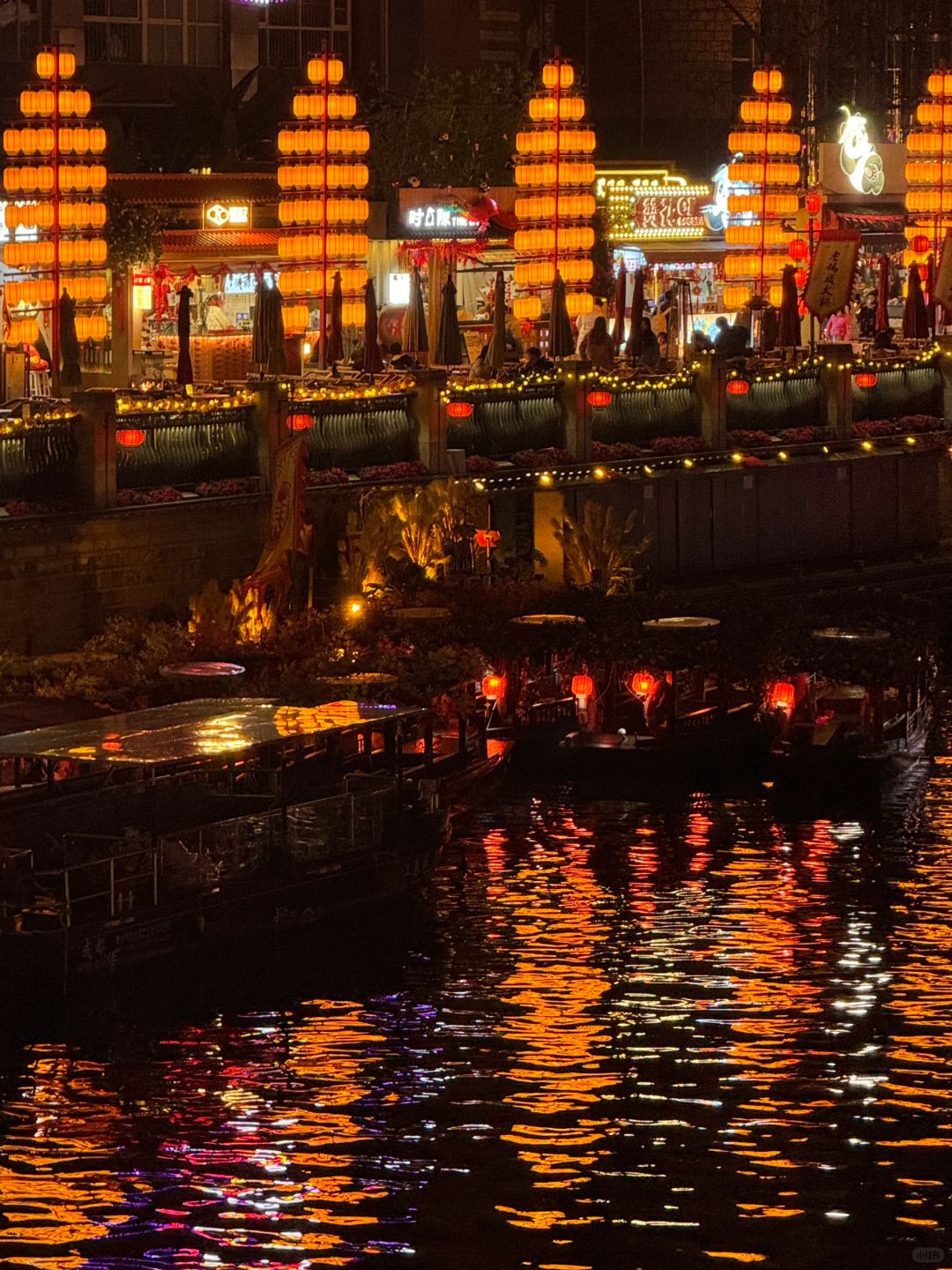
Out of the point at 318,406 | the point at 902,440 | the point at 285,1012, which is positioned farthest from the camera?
the point at 902,440

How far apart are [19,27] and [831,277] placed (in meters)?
23.3

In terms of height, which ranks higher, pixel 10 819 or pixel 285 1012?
pixel 10 819

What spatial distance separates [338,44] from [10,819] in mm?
53387

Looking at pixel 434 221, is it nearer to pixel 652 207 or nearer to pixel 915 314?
pixel 652 207

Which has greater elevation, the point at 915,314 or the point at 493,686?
the point at 915,314

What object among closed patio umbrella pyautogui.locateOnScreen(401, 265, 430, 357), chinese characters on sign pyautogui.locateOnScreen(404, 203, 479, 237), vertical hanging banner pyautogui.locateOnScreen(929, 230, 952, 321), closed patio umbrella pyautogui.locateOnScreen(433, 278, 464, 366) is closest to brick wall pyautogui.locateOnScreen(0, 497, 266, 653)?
closed patio umbrella pyautogui.locateOnScreen(433, 278, 464, 366)

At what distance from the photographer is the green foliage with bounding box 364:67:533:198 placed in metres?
78.8

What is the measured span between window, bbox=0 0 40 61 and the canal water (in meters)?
41.3

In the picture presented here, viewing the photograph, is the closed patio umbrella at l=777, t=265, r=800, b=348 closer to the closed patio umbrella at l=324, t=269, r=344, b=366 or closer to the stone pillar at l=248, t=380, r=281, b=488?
the closed patio umbrella at l=324, t=269, r=344, b=366

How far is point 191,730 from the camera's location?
33.5 meters

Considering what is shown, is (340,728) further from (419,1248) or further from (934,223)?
(934,223)

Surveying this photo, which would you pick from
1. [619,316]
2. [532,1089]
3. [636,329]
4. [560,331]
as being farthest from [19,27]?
[532,1089]

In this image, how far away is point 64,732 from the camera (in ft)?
109

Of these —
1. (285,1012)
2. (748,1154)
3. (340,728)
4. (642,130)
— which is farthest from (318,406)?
(642,130)
